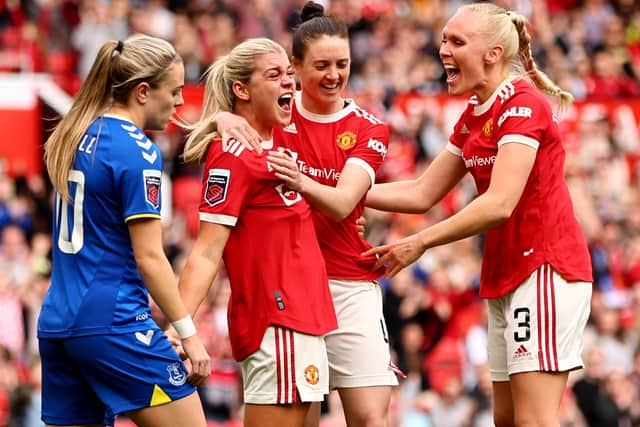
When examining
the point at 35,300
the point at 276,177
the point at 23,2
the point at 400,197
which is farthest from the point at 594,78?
the point at 276,177

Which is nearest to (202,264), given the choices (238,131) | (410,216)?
(238,131)

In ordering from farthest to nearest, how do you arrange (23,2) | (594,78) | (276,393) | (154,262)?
(594,78), (23,2), (276,393), (154,262)

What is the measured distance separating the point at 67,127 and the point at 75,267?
60cm

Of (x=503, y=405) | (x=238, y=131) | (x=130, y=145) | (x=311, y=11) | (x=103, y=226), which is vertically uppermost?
(x=311, y=11)

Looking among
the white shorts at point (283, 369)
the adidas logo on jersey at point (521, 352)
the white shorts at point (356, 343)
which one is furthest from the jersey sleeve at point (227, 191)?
the adidas logo on jersey at point (521, 352)

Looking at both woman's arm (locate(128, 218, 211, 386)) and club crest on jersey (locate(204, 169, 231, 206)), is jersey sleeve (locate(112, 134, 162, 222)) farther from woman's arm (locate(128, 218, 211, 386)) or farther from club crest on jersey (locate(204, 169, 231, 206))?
club crest on jersey (locate(204, 169, 231, 206))

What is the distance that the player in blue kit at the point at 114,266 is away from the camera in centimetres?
582

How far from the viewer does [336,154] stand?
22.5ft

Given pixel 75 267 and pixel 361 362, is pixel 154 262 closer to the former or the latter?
pixel 75 267

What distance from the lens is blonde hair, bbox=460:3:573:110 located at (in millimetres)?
6789

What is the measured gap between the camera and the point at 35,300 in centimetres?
1198

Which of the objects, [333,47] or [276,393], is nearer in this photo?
[276,393]

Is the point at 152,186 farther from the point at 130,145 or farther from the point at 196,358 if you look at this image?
the point at 196,358

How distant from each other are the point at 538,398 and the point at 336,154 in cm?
153
